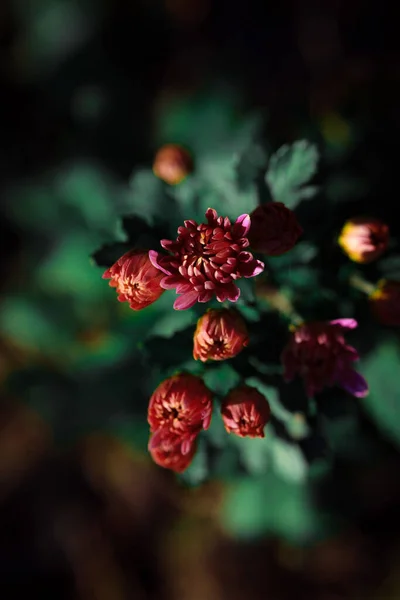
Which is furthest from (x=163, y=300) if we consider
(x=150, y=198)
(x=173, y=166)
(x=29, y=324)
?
(x=29, y=324)

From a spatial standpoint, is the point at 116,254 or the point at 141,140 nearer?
the point at 116,254

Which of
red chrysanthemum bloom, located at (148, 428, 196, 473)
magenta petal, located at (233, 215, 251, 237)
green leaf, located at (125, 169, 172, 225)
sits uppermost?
green leaf, located at (125, 169, 172, 225)

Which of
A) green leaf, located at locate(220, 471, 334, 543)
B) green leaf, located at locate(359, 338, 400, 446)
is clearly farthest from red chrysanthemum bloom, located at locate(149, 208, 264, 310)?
green leaf, located at locate(220, 471, 334, 543)

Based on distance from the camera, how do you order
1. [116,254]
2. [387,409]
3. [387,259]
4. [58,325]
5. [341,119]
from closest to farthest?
[116,254]
[387,259]
[387,409]
[341,119]
[58,325]

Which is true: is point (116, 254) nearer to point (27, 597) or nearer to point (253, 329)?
point (253, 329)

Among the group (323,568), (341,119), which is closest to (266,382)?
(341,119)

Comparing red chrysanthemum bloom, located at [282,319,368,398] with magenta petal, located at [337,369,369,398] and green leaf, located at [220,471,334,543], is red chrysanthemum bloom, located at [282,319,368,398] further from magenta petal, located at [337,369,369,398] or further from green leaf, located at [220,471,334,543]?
green leaf, located at [220,471,334,543]

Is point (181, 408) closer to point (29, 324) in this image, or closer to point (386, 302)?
point (386, 302)
